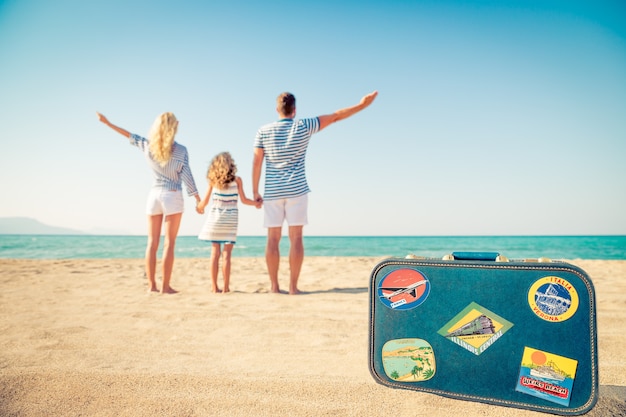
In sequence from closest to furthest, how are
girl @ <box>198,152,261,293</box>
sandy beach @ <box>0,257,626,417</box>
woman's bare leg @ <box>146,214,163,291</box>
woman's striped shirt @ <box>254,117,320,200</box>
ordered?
1. sandy beach @ <box>0,257,626,417</box>
2. woman's striped shirt @ <box>254,117,320,200</box>
3. woman's bare leg @ <box>146,214,163,291</box>
4. girl @ <box>198,152,261,293</box>

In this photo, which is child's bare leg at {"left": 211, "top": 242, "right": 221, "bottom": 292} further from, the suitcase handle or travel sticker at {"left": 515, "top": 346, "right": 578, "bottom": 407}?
travel sticker at {"left": 515, "top": 346, "right": 578, "bottom": 407}

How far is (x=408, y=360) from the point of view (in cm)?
141

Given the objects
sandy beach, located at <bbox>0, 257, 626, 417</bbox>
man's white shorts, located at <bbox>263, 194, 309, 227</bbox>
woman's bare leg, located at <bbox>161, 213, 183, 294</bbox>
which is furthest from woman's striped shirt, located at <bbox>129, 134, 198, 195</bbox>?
sandy beach, located at <bbox>0, 257, 626, 417</bbox>

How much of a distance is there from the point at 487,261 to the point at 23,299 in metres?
4.21

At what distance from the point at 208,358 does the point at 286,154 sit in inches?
98.7

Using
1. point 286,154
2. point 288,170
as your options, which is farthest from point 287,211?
point 286,154

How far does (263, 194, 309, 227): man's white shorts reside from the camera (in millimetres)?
4020

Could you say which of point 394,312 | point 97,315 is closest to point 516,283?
point 394,312

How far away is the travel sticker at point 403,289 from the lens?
1403 mm

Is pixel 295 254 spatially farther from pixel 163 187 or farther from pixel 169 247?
pixel 163 187

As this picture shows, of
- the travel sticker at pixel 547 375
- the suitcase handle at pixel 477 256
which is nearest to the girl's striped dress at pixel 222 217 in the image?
the suitcase handle at pixel 477 256

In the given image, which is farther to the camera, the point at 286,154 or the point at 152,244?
the point at 152,244

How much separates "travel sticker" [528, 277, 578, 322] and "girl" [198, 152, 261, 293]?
3528 mm

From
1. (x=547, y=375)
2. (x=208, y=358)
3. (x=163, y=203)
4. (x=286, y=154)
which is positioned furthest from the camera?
(x=163, y=203)
